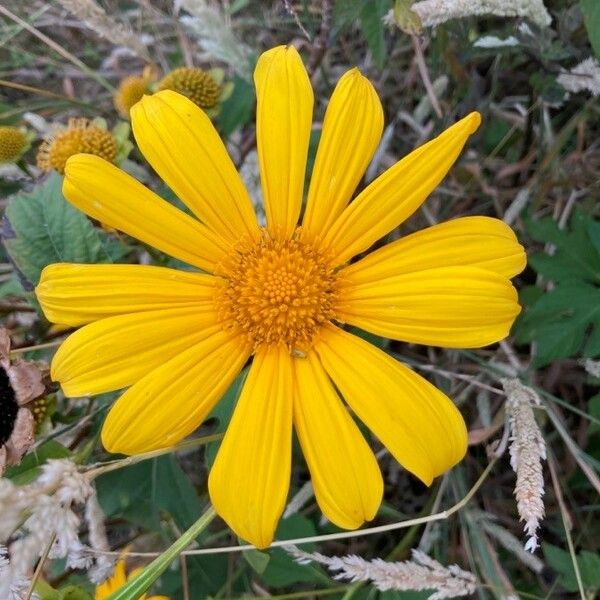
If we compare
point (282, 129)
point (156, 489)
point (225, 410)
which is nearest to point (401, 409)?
point (225, 410)

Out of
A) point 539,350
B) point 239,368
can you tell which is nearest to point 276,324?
point 239,368

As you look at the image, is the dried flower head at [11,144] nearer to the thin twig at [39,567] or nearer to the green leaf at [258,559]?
the thin twig at [39,567]

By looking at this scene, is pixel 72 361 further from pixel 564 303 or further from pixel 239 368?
pixel 564 303

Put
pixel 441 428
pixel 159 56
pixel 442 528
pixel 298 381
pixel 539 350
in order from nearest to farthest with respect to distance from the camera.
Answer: pixel 441 428
pixel 298 381
pixel 539 350
pixel 442 528
pixel 159 56

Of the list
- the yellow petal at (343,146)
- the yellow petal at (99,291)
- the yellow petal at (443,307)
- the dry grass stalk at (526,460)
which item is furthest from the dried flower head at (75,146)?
the dry grass stalk at (526,460)

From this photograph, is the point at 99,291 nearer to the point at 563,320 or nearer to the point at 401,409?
the point at 401,409

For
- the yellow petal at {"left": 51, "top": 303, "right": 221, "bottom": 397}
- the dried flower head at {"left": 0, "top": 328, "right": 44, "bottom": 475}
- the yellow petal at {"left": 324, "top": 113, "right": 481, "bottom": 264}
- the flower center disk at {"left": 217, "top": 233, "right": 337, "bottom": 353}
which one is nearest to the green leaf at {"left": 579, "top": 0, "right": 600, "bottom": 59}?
the yellow petal at {"left": 324, "top": 113, "right": 481, "bottom": 264}
